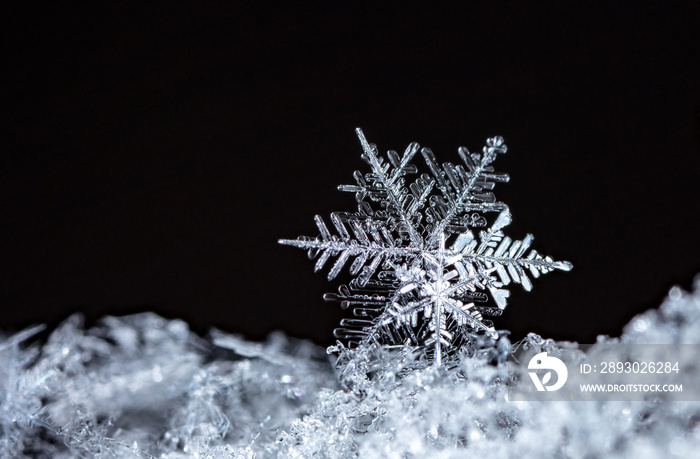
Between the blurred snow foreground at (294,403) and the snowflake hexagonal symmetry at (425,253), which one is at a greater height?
the snowflake hexagonal symmetry at (425,253)

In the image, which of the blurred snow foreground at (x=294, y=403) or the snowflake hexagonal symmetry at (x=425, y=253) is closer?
the blurred snow foreground at (x=294, y=403)

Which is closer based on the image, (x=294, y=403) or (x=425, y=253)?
(x=425, y=253)

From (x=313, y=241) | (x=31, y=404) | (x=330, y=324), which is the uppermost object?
(x=330, y=324)

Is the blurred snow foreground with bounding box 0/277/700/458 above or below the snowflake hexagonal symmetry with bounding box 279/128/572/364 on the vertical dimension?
below

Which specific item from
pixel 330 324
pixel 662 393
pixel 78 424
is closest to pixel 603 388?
pixel 662 393

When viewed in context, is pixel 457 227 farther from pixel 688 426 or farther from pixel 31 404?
pixel 31 404
